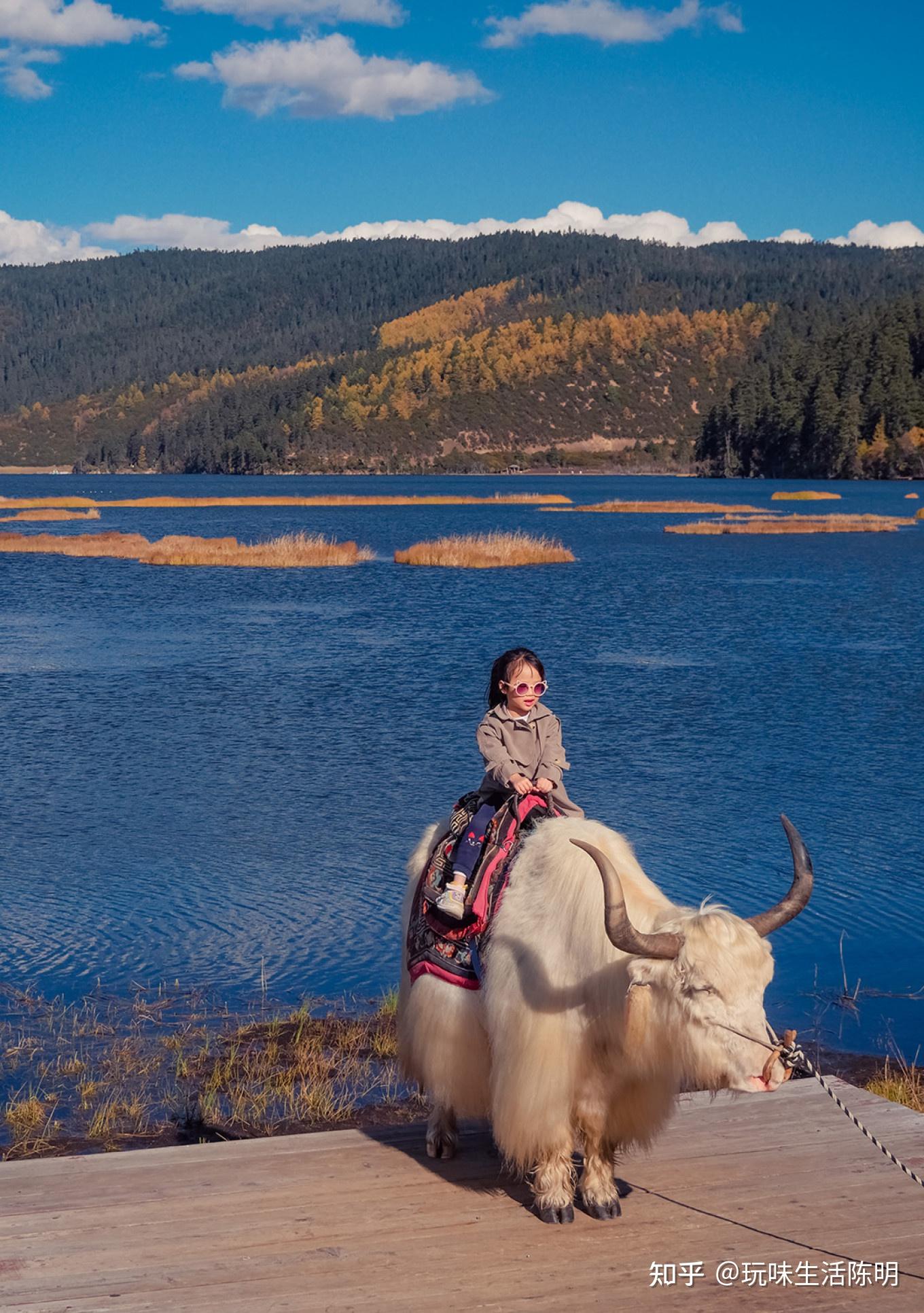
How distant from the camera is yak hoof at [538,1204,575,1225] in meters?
5.01

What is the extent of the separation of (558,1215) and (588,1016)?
2.33ft

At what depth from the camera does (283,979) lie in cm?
1053

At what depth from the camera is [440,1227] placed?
491 centimetres

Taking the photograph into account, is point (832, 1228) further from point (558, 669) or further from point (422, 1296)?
point (558, 669)

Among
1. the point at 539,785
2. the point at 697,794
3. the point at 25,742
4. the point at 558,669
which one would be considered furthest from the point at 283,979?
the point at 558,669

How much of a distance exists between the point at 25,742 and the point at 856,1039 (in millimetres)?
13726

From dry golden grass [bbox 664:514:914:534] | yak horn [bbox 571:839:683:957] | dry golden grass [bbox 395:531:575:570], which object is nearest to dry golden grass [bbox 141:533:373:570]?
dry golden grass [bbox 395:531:575:570]

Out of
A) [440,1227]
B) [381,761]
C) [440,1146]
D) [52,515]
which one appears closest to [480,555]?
[381,761]

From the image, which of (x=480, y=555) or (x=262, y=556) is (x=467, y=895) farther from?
(x=262, y=556)

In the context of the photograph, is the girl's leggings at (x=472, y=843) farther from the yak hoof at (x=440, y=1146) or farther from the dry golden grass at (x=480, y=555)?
the dry golden grass at (x=480, y=555)

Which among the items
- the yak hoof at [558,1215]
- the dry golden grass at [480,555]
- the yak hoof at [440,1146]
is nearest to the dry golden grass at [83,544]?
the dry golden grass at [480,555]

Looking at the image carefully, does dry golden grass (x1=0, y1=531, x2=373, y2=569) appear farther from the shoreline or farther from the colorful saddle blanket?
the colorful saddle blanket

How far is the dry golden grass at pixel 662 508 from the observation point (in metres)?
90.3

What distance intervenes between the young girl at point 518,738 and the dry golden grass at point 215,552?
4752 cm
